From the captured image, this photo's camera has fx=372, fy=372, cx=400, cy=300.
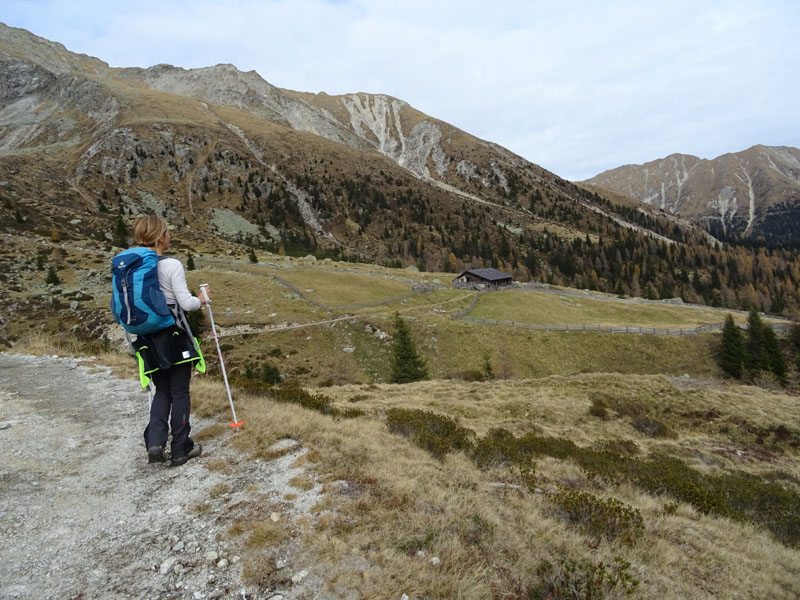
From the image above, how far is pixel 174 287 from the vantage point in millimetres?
6016

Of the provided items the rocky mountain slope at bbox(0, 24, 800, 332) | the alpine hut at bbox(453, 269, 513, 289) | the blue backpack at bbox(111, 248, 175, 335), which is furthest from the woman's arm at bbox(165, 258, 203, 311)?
the rocky mountain slope at bbox(0, 24, 800, 332)

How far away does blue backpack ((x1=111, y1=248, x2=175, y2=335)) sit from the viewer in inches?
220

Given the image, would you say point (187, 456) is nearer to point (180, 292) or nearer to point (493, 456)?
point (180, 292)

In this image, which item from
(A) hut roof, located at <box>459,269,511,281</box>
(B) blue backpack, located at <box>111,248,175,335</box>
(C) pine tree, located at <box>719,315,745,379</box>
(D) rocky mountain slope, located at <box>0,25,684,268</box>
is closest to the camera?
(B) blue backpack, located at <box>111,248,175,335</box>

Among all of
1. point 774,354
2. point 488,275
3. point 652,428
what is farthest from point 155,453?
point 488,275

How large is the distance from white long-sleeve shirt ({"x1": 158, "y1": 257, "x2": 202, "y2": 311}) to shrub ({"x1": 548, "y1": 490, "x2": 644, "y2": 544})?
22.6ft

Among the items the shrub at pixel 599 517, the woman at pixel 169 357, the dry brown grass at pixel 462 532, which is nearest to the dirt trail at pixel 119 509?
the woman at pixel 169 357

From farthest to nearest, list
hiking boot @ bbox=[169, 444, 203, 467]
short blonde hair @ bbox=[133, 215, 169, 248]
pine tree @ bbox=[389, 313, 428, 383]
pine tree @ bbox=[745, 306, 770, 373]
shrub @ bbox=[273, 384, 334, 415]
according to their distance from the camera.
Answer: pine tree @ bbox=[745, 306, 770, 373], pine tree @ bbox=[389, 313, 428, 383], shrub @ bbox=[273, 384, 334, 415], hiking boot @ bbox=[169, 444, 203, 467], short blonde hair @ bbox=[133, 215, 169, 248]

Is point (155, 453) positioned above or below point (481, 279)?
above

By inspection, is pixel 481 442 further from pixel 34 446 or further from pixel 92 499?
pixel 34 446

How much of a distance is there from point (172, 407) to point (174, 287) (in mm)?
2071

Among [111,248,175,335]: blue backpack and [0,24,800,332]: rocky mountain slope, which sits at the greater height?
[0,24,800,332]: rocky mountain slope

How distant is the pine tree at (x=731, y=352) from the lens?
43094 mm

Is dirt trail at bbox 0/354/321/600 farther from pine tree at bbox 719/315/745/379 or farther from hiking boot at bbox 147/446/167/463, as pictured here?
pine tree at bbox 719/315/745/379
